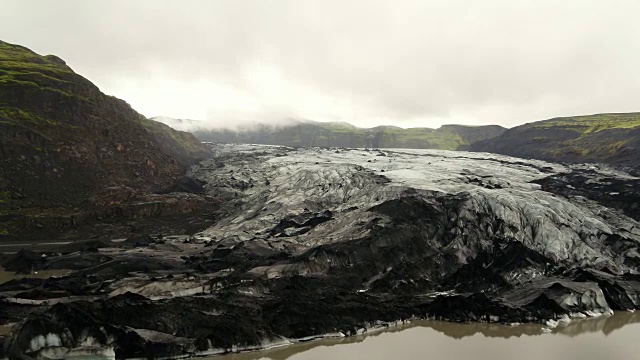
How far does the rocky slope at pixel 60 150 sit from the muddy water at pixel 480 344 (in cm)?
3409

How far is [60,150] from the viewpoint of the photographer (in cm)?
4947

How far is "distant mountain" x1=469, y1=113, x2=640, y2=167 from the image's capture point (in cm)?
9096

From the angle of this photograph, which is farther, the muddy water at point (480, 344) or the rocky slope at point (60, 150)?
the rocky slope at point (60, 150)

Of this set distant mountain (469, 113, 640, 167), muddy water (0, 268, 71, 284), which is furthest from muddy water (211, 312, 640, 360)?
distant mountain (469, 113, 640, 167)

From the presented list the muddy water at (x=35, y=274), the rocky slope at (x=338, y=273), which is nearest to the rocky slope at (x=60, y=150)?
the muddy water at (x=35, y=274)

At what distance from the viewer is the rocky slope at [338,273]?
60.1 ft

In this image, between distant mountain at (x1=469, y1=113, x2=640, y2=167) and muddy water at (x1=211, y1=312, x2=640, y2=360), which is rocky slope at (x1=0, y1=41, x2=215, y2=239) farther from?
distant mountain at (x1=469, y1=113, x2=640, y2=167)

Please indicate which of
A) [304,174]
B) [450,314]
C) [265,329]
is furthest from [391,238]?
[304,174]

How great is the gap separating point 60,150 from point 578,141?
115217 mm

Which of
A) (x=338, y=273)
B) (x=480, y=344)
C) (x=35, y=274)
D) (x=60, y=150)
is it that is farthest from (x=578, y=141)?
(x=35, y=274)

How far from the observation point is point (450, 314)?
22.7 m

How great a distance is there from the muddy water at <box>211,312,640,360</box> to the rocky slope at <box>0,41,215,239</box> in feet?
112

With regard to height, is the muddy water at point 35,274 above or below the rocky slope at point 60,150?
below

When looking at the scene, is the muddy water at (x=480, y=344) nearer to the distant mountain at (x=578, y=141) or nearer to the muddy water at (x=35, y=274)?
the muddy water at (x=35, y=274)
